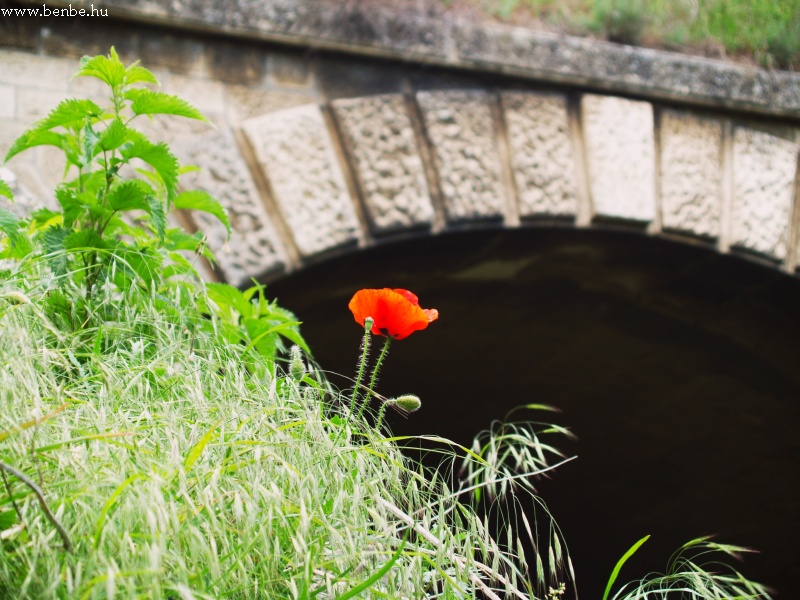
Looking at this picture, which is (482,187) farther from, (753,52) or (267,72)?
(753,52)

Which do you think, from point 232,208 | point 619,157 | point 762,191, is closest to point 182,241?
point 232,208

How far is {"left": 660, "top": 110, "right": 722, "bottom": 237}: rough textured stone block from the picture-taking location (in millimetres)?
2482

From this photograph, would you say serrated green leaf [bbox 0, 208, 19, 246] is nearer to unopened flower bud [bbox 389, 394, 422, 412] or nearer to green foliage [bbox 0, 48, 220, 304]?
green foliage [bbox 0, 48, 220, 304]

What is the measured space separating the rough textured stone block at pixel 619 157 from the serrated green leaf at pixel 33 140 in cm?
162

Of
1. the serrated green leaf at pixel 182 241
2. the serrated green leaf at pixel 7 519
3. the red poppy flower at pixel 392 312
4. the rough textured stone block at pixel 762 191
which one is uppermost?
the red poppy flower at pixel 392 312

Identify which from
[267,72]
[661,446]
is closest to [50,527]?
[267,72]

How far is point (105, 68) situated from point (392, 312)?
1.48ft

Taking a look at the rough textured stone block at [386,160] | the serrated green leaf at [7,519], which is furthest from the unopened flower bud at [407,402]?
the rough textured stone block at [386,160]

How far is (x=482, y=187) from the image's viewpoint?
90.3 inches

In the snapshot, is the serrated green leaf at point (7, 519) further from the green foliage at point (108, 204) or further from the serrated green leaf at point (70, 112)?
the serrated green leaf at point (70, 112)

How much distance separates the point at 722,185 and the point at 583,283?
0.49 m

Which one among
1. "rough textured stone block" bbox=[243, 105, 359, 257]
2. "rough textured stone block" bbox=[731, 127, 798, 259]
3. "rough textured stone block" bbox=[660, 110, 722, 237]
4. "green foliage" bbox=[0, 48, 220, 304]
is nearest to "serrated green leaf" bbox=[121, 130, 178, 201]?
"green foliage" bbox=[0, 48, 220, 304]

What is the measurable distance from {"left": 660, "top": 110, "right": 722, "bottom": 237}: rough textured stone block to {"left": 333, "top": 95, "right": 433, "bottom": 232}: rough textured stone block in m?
0.73

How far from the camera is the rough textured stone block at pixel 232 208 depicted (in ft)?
6.62
